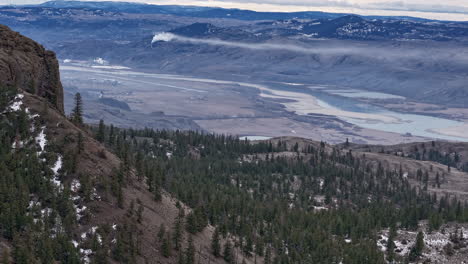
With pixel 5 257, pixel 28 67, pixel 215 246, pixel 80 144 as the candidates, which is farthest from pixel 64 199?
pixel 28 67

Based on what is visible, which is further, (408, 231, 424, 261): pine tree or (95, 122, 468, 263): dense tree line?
(408, 231, 424, 261): pine tree

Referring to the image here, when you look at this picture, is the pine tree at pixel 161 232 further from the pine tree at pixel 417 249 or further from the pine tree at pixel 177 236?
the pine tree at pixel 417 249

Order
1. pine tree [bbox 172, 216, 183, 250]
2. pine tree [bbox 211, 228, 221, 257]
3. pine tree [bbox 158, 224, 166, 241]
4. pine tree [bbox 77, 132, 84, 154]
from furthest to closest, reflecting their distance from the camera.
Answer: pine tree [bbox 211, 228, 221, 257] → pine tree [bbox 77, 132, 84, 154] → pine tree [bbox 172, 216, 183, 250] → pine tree [bbox 158, 224, 166, 241]

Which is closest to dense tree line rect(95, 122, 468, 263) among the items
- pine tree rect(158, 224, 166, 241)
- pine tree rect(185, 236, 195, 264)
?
pine tree rect(158, 224, 166, 241)

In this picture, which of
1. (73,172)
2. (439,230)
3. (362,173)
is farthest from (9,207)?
(362,173)

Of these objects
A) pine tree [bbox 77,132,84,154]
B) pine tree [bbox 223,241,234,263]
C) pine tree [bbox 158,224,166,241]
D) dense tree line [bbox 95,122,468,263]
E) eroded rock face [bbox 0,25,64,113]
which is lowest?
dense tree line [bbox 95,122,468,263]

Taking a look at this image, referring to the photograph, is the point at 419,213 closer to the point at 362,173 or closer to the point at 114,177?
the point at 114,177

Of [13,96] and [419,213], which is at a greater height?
[13,96]

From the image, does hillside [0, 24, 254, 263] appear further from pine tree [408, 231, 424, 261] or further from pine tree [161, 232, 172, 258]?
pine tree [408, 231, 424, 261]
